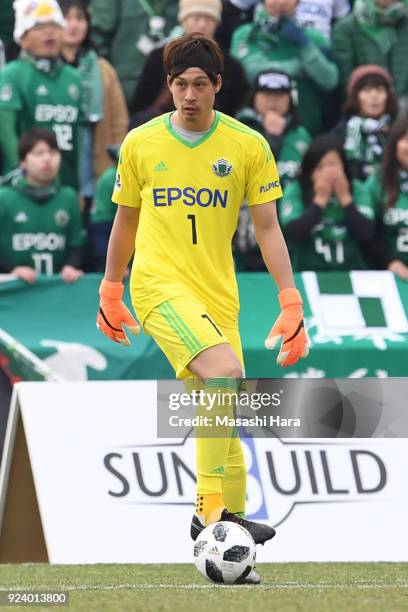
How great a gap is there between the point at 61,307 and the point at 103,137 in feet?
7.26

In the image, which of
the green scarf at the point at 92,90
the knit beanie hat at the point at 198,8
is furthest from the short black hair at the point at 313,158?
the green scarf at the point at 92,90

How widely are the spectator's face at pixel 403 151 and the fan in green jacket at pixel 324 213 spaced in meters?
0.39

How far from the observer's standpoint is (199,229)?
664 centimetres

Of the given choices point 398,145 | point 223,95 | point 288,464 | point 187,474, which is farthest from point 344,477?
point 223,95

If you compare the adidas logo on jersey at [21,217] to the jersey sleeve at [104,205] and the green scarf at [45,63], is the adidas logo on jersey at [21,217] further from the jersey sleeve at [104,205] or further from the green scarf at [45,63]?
the green scarf at [45,63]

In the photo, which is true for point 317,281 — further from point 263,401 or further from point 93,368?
point 263,401

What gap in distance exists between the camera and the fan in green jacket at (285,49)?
38.8 ft

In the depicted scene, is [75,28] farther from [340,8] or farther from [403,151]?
[403,151]

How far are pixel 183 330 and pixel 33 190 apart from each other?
4.36 metres

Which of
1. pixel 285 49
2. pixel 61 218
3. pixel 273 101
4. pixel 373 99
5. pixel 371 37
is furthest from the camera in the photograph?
pixel 371 37

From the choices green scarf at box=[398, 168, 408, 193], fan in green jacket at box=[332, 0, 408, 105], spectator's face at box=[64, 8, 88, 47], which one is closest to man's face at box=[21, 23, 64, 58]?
spectator's face at box=[64, 8, 88, 47]

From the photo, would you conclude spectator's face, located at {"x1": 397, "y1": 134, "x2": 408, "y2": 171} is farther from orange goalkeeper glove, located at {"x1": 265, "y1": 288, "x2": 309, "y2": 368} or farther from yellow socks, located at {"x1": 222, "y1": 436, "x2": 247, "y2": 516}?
yellow socks, located at {"x1": 222, "y1": 436, "x2": 247, "y2": 516}

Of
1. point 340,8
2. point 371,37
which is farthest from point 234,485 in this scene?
point 340,8

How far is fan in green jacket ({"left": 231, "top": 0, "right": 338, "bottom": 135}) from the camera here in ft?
38.8
